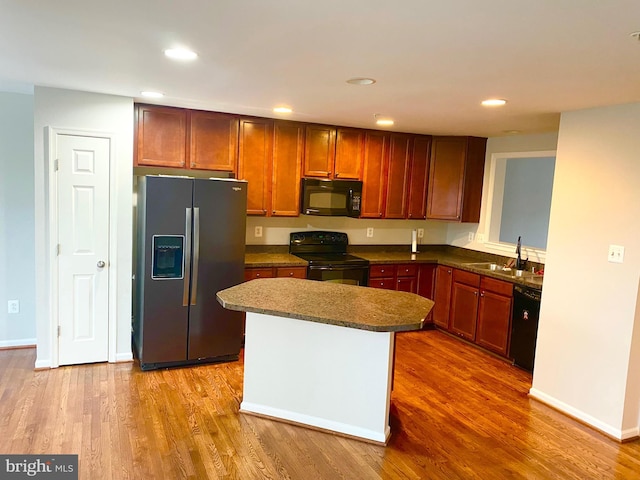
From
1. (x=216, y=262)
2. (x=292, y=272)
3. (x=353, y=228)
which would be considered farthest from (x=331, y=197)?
(x=216, y=262)

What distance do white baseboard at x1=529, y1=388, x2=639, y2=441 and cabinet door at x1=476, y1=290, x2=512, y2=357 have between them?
75cm

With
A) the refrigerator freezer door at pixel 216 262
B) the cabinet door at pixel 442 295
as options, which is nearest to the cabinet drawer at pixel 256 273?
the refrigerator freezer door at pixel 216 262

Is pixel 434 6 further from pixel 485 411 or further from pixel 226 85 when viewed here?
pixel 485 411

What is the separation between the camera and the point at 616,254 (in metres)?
3.11

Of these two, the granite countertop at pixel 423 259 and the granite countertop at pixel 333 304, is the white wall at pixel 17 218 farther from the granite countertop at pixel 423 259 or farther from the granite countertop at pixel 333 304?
the granite countertop at pixel 333 304

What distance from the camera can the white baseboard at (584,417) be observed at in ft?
10.2

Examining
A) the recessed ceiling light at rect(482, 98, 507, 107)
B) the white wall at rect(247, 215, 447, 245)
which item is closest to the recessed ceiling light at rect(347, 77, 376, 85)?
the recessed ceiling light at rect(482, 98, 507, 107)

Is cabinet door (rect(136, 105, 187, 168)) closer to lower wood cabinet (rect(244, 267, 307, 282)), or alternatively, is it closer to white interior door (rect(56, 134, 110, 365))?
white interior door (rect(56, 134, 110, 365))

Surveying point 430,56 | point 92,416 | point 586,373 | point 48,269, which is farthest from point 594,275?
point 48,269

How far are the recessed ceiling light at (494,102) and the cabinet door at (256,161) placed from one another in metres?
2.08

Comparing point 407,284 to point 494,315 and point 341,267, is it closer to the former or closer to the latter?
point 341,267

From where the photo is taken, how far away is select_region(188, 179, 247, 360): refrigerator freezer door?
3.85 meters

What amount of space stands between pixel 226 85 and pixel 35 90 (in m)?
1.57

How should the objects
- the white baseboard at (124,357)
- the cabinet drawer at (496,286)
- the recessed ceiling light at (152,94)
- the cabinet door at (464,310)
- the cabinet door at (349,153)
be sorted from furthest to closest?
the cabinet door at (349,153)
the cabinet door at (464,310)
the cabinet drawer at (496,286)
the white baseboard at (124,357)
the recessed ceiling light at (152,94)
